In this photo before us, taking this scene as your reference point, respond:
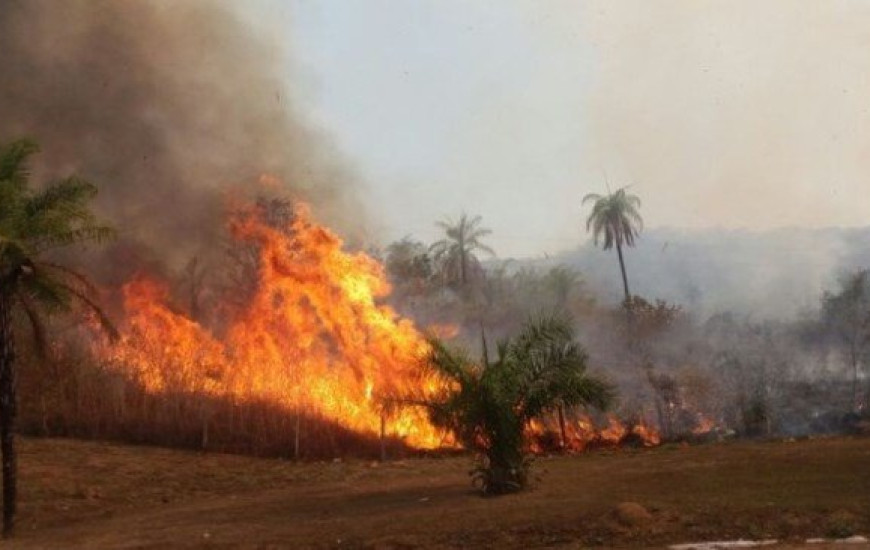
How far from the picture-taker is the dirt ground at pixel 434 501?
13.7 metres

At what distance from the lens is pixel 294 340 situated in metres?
39.0

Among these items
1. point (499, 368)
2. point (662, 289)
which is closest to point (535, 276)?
point (662, 289)

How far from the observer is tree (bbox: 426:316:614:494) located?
58.6ft

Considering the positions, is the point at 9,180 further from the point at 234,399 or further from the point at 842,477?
the point at 842,477

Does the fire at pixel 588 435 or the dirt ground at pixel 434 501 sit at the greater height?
the fire at pixel 588 435

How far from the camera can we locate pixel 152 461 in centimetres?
2845

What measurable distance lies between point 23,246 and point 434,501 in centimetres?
1077

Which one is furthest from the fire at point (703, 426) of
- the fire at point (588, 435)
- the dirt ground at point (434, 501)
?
the dirt ground at point (434, 501)

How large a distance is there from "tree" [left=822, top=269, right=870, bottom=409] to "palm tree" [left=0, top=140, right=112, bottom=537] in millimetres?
43149

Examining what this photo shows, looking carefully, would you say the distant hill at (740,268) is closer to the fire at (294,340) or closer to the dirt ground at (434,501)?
the fire at (294,340)

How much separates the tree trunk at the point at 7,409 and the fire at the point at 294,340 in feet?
47.9

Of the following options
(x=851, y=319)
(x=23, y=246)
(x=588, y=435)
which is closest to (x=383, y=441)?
(x=588, y=435)

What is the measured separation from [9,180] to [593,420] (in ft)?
90.3

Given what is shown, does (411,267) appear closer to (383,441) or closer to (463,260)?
(463,260)
